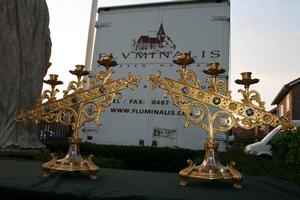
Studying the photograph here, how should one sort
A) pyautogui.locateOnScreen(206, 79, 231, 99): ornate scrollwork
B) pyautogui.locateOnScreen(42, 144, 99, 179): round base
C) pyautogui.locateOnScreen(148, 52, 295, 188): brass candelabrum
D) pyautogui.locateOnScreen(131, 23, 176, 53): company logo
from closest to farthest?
1. pyautogui.locateOnScreen(148, 52, 295, 188): brass candelabrum
2. pyautogui.locateOnScreen(42, 144, 99, 179): round base
3. pyautogui.locateOnScreen(206, 79, 231, 99): ornate scrollwork
4. pyautogui.locateOnScreen(131, 23, 176, 53): company logo

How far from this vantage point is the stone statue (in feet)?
17.3

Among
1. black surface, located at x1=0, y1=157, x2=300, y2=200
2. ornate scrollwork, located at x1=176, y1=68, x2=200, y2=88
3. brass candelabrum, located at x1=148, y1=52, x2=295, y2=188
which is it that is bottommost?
black surface, located at x1=0, y1=157, x2=300, y2=200

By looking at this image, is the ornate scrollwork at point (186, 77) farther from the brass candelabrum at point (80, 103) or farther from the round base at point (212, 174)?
the round base at point (212, 174)

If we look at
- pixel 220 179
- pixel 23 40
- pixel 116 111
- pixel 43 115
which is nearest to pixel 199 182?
pixel 220 179

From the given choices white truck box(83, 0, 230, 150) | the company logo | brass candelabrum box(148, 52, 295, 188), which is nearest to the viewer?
brass candelabrum box(148, 52, 295, 188)

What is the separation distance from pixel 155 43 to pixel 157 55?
38cm

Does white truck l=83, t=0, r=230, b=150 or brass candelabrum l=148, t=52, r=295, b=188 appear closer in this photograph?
brass candelabrum l=148, t=52, r=295, b=188

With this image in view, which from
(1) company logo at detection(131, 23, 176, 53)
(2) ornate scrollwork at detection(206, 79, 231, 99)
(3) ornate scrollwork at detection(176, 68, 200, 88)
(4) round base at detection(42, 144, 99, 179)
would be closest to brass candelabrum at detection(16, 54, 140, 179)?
(4) round base at detection(42, 144, 99, 179)

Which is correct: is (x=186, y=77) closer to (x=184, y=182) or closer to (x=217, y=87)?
(x=217, y=87)

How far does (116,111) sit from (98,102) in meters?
5.94

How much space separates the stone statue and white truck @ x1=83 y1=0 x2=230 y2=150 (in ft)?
11.0

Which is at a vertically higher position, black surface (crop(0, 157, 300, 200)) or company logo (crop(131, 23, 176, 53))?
company logo (crop(131, 23, 176, 53))

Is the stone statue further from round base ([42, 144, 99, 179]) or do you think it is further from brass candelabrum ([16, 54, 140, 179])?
round base ([42, 144, 99, 179])

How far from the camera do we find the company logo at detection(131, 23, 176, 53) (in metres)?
8.87
